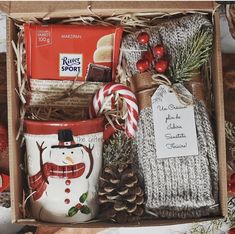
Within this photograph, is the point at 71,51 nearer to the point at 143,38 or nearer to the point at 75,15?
the point at 75,15

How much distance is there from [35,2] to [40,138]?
0.39 m

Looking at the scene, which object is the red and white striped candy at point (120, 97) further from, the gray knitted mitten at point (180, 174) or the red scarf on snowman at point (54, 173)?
the red scarf on snowman at point (54, 173)

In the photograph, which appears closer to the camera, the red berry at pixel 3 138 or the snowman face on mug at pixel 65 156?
the snowman face on mug at pixel 65 156

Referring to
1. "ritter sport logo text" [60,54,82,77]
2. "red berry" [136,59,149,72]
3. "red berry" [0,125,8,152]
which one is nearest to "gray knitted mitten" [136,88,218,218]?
"red berry" [136,59,149,72]

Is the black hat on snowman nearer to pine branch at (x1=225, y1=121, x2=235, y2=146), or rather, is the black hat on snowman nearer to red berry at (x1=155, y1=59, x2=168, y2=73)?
red berry at (x1=155, y1=59, x2=168, y2=73)

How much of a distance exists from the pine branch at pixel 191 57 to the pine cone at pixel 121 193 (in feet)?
1.06

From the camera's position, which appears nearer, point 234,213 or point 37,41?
point 37,41

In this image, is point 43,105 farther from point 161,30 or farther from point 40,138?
point 161,30

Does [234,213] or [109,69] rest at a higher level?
[109,69]

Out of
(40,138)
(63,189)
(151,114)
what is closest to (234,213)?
(151,114)

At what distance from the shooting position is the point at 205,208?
1.54 metres

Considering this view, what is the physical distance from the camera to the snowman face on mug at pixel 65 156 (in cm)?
146

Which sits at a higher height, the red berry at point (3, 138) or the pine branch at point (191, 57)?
the pine branch at point (191, 57)

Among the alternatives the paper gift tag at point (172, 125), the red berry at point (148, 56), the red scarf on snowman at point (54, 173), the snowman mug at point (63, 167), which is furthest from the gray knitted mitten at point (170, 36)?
the red scarf on snowman at point (54, 173)
